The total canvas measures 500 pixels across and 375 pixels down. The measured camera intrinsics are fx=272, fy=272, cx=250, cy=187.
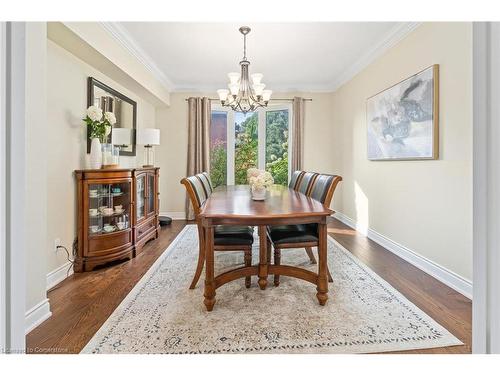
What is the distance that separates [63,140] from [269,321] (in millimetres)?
2400

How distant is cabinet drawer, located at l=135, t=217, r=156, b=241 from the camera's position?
3.27 metres

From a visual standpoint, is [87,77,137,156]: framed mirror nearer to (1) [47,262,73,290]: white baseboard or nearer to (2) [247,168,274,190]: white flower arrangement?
(1) [47,262,73,290]: white baseboard

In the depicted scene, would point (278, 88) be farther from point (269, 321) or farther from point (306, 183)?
point (269, 321)

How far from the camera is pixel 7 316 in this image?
0.60m

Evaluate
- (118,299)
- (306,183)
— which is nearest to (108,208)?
(118,299)

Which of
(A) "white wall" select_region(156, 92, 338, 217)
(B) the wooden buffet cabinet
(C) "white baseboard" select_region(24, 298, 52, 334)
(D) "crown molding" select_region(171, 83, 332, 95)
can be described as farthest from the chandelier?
(C) "white baseboard" select_region(24, 298, 52, 334)

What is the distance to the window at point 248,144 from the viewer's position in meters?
5.36

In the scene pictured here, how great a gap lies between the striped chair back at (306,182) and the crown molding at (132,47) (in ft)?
8.43

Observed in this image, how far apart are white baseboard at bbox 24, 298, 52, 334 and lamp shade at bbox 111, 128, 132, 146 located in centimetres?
219

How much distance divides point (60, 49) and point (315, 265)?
313 cm

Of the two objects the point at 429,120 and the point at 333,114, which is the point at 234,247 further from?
the point at 333,114

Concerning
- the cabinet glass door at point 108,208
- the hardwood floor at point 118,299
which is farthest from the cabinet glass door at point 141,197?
the hardwood floor at point 118,299

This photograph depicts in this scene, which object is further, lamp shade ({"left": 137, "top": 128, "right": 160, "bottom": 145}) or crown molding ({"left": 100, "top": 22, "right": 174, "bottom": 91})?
lamp shade ({"left": 137, "top": 128, "right": 160, "bottom": 145})

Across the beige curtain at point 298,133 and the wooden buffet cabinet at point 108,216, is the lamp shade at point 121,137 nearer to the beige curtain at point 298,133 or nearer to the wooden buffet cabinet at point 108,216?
the wooden buffet cabinet at point 108,216
